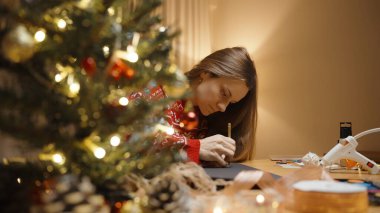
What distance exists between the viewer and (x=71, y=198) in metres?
0.44

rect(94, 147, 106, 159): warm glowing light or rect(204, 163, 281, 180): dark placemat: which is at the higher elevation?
rect(94, 147, 106, 159): warm glowing light

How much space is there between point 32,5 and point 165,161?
0.98 ft

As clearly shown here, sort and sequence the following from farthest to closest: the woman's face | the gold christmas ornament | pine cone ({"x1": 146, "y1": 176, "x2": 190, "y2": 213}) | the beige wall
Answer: the beige wall < the woman's face < pine cone ({"x1": 146, "y1": 176, "x2": 190, "y2": 213}) < the gold christmas ornament

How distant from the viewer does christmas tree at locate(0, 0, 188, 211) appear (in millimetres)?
453

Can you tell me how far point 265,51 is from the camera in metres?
1.95

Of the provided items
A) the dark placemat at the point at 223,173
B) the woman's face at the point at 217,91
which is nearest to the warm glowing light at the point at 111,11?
the dark placemat at the point at 223,173

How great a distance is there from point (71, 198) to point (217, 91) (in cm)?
109

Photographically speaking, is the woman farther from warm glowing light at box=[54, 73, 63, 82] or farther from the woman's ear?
warm glowing light at box=[54, 73, 63, 82]

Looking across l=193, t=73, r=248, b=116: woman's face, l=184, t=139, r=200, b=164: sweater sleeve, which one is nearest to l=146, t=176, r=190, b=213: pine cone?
l=184, t=139, r=200, b=164: sweater sleeve

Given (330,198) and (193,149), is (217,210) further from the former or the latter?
(193,149)

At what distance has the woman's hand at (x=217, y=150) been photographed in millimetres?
1193

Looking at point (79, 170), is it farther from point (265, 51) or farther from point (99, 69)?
→ point (265, 51)

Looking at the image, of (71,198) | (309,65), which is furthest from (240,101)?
(71,198)

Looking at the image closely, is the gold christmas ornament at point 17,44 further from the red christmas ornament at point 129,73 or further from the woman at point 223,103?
the woman at point 223,103
